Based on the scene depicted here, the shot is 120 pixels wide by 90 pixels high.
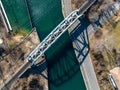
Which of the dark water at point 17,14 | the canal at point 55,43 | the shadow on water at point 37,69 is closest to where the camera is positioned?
the shadow on water at point 37,69

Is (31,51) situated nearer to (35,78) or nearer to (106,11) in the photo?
(35,78)

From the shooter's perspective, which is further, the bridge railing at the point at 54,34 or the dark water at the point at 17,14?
the dark water at the point at 17,14

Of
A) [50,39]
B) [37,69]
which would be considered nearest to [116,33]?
[50,39]

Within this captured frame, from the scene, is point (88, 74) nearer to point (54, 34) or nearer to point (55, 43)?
point (55, 43)

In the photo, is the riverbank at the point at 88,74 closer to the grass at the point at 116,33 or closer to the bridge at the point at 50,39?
the grass at the point at 116,33

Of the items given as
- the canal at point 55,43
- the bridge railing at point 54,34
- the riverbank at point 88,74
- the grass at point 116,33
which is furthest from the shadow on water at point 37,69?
the grass at point 116,33

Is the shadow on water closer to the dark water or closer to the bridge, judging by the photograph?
the bridge

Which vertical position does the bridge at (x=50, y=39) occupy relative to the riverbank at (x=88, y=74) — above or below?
above
